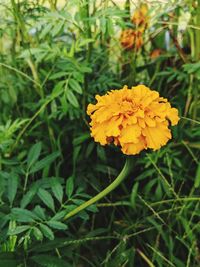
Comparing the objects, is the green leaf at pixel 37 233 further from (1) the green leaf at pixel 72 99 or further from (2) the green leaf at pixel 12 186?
(1) the green leaf at pixel 72 99

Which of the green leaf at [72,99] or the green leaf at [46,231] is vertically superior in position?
the green leaf at [72,99]

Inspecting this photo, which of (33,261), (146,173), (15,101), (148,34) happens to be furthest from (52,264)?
(148,34)

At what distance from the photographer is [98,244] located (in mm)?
1158

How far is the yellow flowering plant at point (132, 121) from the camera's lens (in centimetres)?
72

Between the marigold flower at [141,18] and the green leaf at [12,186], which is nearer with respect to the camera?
the green leaf at [12,186]

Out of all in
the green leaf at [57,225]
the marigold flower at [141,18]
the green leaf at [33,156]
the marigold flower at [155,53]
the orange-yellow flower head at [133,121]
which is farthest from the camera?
the marigold flower at [155,53]

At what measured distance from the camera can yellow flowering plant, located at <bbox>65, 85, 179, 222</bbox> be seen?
72 cm

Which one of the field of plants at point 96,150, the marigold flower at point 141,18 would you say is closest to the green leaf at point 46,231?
the field of plants at point 96,150

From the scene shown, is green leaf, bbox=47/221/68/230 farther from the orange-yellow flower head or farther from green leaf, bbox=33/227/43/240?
the orange-yellow flower head

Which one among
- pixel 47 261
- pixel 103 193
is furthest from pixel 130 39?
pixel 47 261

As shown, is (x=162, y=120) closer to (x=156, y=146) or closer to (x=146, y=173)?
(x=156, y=146)

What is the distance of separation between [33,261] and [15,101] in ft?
1.62

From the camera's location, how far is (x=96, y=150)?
4.09 feet

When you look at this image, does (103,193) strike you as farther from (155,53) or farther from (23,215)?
(155,53)
